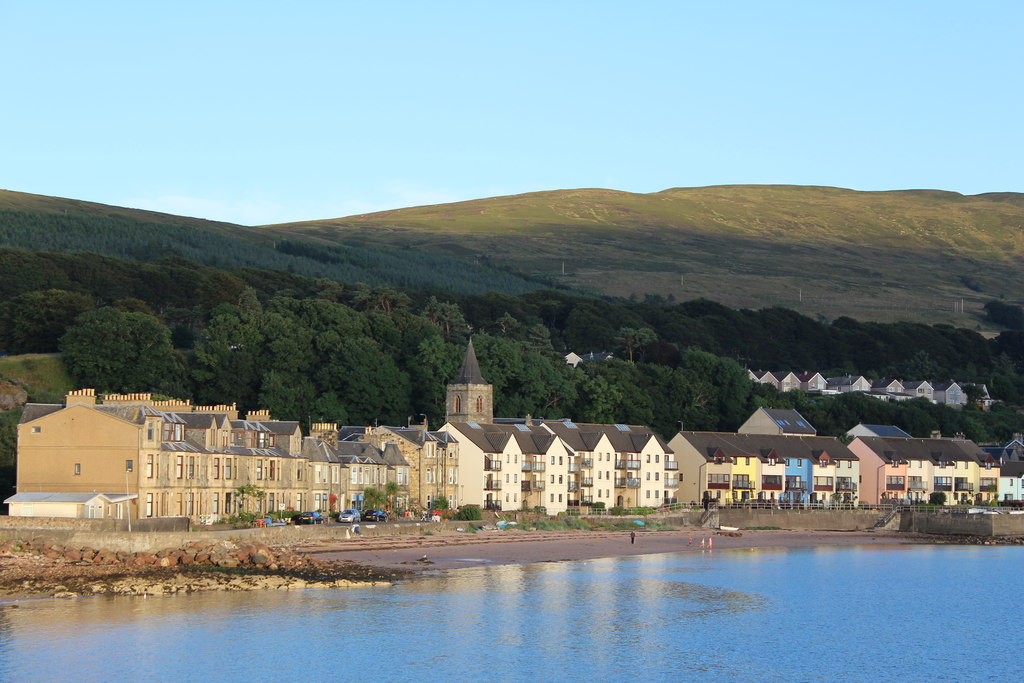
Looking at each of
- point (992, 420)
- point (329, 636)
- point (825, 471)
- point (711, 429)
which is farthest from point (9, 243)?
point (329, 636)

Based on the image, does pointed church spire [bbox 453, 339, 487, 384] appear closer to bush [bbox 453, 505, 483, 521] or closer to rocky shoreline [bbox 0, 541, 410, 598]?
bush [bbox 453, 505, 483, 521]

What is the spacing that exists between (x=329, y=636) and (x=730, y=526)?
177ft

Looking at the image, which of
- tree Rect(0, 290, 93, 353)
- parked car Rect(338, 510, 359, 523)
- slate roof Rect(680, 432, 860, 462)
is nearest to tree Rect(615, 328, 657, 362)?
slate roof Rect(680, 432, 860, 462)

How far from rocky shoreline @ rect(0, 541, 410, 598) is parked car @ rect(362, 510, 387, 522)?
14.5 meters

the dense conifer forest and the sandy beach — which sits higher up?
the dense conifer forest

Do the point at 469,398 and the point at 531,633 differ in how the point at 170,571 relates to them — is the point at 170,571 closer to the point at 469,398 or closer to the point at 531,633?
the point at 531,633

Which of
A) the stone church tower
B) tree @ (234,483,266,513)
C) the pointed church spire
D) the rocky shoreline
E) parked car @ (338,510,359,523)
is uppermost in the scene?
the pointed church spire

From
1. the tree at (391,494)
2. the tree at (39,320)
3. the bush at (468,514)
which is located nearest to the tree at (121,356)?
the tree at (39,320)

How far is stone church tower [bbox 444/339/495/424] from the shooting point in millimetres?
96062

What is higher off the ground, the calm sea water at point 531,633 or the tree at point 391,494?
the tree at point 391,494

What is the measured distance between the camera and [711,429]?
123 metres

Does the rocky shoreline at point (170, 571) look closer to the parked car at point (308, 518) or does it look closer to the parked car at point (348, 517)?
the parked car at point (308, 518)

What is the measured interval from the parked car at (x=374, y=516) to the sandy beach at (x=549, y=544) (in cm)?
427

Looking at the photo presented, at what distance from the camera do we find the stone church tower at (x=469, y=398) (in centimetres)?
9606
